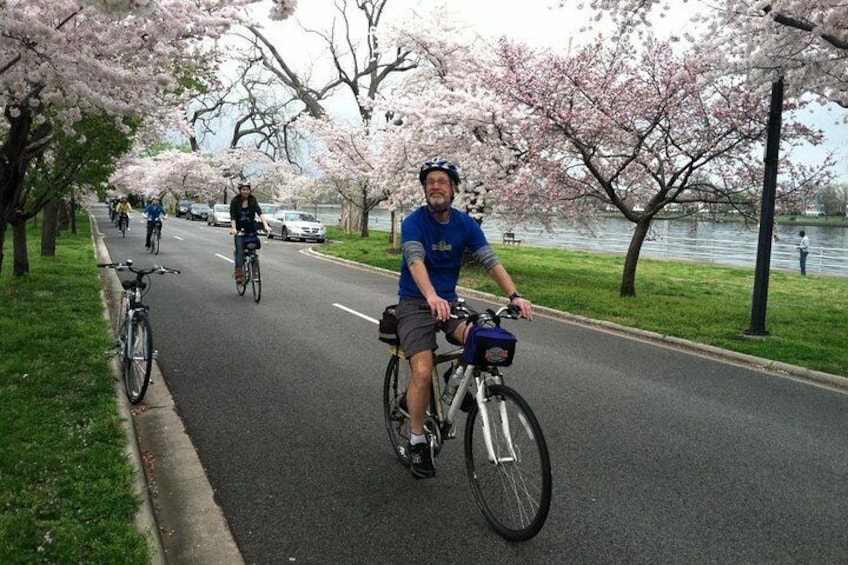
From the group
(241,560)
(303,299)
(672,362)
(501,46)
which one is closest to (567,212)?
(501,46)

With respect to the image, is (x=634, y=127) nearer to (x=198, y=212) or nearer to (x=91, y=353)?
(x=91, y=353)

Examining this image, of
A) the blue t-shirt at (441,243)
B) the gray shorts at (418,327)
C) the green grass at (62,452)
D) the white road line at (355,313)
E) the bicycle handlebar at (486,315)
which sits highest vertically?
the blue t-shirt at (441,243)

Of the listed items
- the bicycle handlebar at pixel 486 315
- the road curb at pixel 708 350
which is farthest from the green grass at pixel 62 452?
the road curb at pixel 708 350

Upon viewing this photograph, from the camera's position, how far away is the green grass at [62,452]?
3.32 metres

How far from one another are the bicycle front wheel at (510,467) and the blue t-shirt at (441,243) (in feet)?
2.64

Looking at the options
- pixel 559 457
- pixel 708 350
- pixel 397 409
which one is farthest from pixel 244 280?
pixel 559 457

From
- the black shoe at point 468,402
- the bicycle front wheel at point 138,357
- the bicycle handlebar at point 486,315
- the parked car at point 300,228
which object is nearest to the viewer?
the bicycle handlebar at point 486,315

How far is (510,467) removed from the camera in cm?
363

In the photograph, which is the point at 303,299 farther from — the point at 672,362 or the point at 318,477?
the point at 318,477

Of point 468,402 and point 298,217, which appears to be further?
point 298,217

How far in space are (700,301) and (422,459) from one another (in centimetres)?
1205

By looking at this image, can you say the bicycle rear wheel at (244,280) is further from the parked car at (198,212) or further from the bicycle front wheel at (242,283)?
the parked car at (198,212)

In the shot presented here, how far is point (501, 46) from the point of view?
50.5ft

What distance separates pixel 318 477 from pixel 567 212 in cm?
1311
